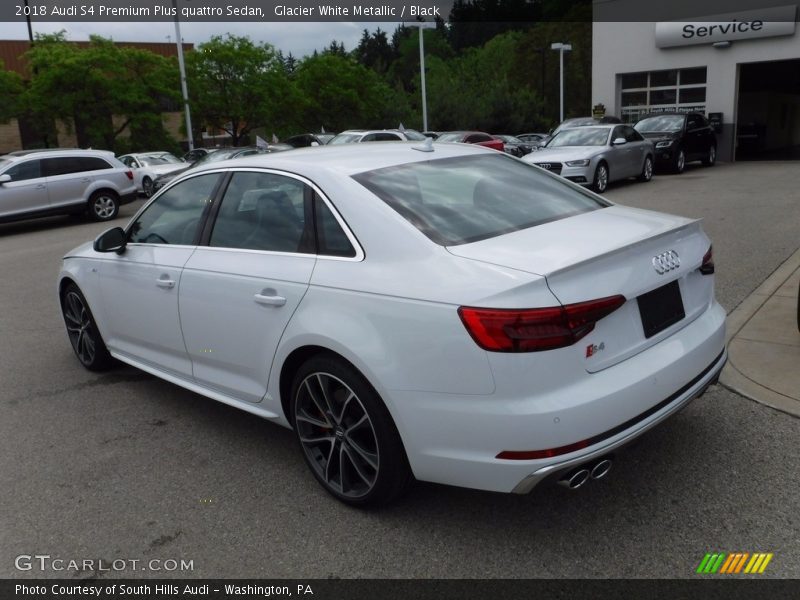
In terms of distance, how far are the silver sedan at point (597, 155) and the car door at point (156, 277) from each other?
40.3ft

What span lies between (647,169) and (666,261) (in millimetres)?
16816

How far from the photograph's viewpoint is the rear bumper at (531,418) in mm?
2803

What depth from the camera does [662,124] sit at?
21.8m

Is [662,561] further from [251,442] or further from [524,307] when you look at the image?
[251,442]

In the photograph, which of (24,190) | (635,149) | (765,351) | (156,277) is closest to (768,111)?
(635,149)

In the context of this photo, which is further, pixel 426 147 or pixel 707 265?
pixel 426 147

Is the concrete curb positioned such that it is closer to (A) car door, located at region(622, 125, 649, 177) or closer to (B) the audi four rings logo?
(B) the audi four rings logo

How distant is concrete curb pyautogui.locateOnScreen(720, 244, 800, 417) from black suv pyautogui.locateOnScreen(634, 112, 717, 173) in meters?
15.1

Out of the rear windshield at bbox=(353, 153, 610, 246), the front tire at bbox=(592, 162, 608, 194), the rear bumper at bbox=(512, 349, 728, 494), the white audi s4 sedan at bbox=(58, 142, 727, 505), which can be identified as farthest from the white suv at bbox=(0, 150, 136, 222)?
the rear bumper at bbox=(512, 349, 728, 494)

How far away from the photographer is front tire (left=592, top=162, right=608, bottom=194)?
16.5 m
